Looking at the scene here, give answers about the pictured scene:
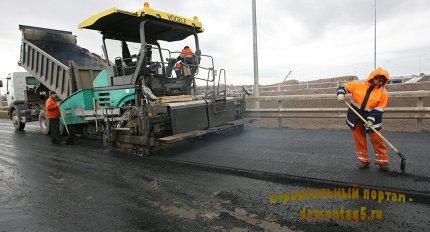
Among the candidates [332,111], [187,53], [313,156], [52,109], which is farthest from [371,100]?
[52,109]

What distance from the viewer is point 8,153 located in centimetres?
683

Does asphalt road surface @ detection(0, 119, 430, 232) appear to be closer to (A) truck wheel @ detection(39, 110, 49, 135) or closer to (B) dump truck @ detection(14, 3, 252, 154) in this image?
(B) dump truck @ detection(14, 3, 252, 154)

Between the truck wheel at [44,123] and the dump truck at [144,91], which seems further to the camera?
the truck wheel at [44,123]

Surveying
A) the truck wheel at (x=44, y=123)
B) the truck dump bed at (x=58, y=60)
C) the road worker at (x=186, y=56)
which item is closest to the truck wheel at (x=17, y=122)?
the truck wheel at (x=44, y=123)

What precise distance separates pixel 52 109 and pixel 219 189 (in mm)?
6154

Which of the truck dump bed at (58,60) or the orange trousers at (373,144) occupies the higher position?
the truck dump bed at (58,60)

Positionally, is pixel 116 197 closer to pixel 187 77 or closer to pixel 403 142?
pixel 187 77

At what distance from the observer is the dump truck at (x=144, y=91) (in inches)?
225

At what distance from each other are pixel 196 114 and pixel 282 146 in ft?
6.10

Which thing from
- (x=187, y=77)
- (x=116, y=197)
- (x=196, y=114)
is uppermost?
(x=187, y=77)

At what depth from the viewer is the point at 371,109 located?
4.29 meters

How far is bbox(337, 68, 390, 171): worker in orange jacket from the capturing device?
4.16m

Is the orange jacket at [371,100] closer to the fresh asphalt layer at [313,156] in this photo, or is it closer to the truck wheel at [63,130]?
the fresh asphalt layer at [313,156]

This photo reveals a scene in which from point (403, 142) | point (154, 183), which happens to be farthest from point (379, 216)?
point (403, 142)
